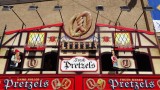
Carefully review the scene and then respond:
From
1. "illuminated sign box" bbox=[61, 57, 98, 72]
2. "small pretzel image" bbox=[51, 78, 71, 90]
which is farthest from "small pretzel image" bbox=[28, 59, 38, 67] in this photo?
"small pretzel image" bbox=[51, 78, 71, 90]

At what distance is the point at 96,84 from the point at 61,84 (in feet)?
10.2

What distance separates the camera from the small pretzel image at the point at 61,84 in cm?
2468

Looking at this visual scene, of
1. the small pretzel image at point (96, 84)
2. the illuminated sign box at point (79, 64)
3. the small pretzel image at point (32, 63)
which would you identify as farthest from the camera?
the small pretzel image at point (32, 63)

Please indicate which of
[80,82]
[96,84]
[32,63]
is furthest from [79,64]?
[32,63]

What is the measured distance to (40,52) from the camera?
90.0ft

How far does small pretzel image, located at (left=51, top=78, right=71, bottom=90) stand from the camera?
24.7m

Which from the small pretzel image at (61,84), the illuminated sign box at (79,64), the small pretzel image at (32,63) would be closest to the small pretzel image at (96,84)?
the illuminated sign box at (79,64)

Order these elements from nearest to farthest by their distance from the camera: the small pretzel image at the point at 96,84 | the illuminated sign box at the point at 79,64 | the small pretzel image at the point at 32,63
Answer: the small pretzel image at the point at 96,84 < the illuminated sign box at the point at 79,64 < the small pretzel image at the point at 32,63

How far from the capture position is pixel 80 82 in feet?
80.8

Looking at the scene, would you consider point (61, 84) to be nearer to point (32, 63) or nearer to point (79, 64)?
point (79, 64)

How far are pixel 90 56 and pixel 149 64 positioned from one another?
18.9ft

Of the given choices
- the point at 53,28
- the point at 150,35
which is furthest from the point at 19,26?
the point at 150,35

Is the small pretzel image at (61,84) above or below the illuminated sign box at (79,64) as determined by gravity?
below

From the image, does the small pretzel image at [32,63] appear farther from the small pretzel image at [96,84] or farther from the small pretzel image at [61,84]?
the small pretzel image at [96,84]
